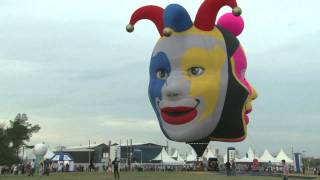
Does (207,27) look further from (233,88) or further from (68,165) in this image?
(68,165)

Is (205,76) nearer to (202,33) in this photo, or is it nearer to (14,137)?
(202,33)

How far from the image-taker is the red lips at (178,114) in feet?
59.1

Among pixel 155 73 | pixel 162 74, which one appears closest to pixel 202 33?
pixel 162 74

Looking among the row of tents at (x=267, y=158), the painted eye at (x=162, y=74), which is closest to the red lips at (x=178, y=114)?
the painted eye at (x=162, y=74)

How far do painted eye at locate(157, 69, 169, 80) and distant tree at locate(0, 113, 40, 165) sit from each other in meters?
64.9

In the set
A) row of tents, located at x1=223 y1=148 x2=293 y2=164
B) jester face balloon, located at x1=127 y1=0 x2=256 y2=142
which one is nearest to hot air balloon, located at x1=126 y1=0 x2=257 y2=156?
jester face balloon, located at x1=127 y1=0 x2=256 y2=142

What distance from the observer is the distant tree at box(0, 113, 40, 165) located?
262ft

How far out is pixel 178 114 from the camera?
18.3m

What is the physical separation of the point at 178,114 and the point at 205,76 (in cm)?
171

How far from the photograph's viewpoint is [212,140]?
1897cm

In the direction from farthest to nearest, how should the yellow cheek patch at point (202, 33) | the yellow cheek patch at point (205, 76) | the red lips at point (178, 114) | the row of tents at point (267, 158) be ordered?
1. the row of tents at point (267, 158)
2. the yellow cheek patch at point (202, 33)
3. the red lips at point (178, 114)
4. the yellow cheek patch at point (205, 76)

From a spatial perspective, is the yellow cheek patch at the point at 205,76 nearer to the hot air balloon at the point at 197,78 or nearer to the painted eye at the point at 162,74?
the hot air balloon at the point at 197,78

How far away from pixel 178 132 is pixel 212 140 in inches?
55.4

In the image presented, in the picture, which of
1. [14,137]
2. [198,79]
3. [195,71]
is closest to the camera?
[198,79]
